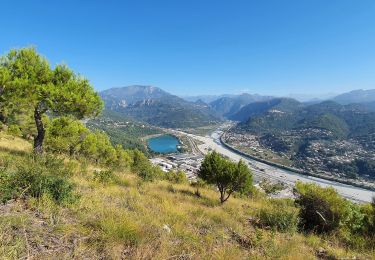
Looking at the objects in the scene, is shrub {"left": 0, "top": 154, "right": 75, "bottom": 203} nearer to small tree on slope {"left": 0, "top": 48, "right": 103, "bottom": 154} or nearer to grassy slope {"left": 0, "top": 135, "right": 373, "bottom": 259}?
grassy slope {"left": 0, "top": 135, "right": 373, "bottom": 259}

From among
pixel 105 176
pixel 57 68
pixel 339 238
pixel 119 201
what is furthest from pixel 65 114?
pixel 339 238

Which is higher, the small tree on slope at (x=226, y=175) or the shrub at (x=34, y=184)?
the shrub at (x=34, y=184)

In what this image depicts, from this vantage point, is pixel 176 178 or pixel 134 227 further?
pixel 176 178

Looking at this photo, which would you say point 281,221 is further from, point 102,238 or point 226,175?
point 226,175

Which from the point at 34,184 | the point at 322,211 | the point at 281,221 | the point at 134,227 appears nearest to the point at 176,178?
the point at 322,211

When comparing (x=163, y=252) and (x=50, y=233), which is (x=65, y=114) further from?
(x=163, y=252)

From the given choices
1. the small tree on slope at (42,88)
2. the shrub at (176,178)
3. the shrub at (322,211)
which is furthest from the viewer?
the shrub at (176,178)

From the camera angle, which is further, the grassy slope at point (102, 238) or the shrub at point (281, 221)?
the shrub at point (281, 221)

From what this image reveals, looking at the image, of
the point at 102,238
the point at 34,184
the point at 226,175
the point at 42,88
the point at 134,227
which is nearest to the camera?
the point at 102,238

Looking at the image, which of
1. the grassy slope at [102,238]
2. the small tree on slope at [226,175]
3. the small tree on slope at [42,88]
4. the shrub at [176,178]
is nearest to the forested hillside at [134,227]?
the grassy slope at [102,238]

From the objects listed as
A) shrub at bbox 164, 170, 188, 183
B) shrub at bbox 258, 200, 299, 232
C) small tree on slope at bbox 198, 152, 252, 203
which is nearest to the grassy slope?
shrub at bbox 258, 200, 299, 232

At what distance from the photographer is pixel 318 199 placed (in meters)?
9.46

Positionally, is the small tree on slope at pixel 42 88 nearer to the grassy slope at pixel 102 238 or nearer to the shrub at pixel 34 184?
the shrub at pixel 34 184

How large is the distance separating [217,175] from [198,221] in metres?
9.96
